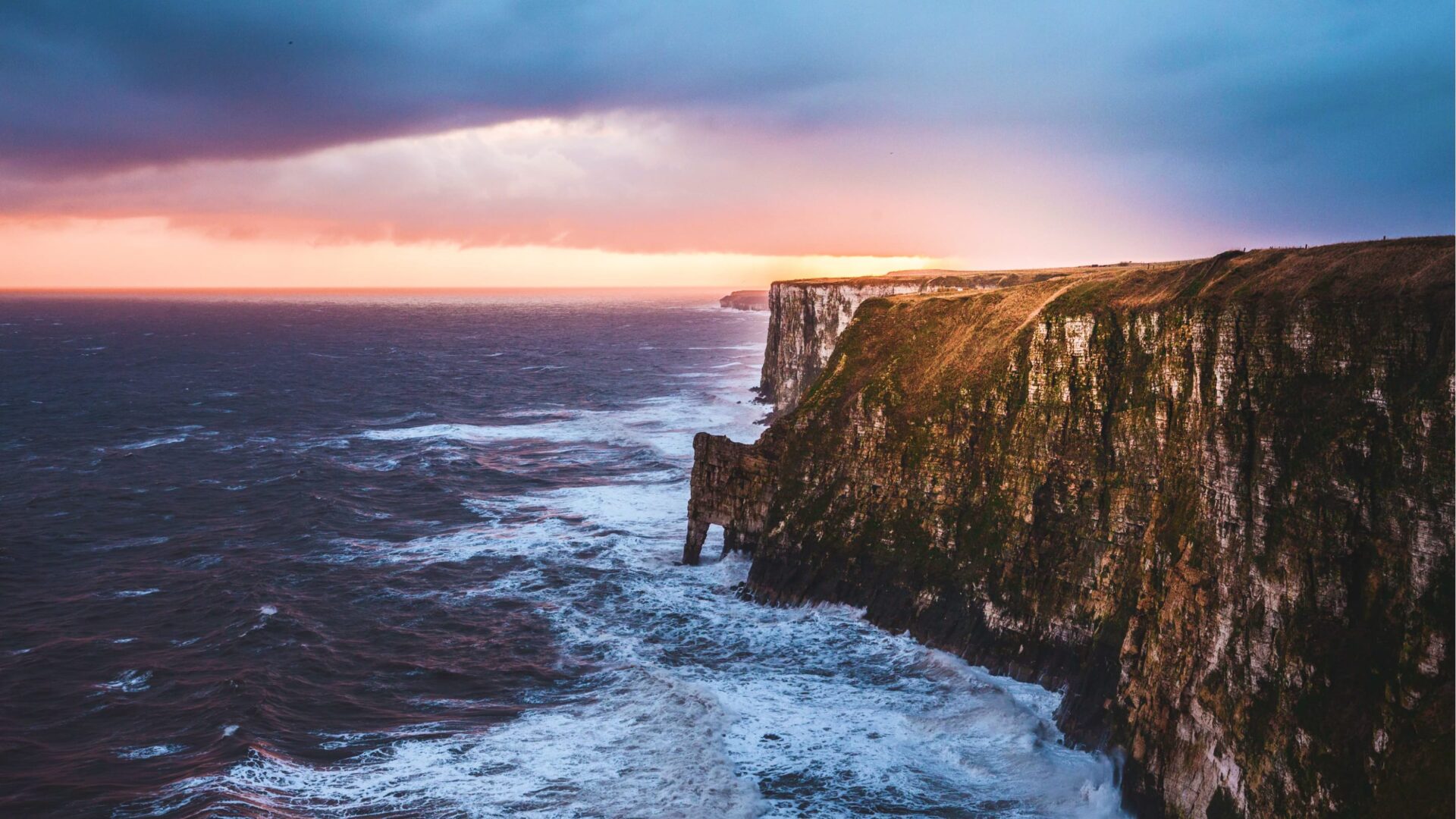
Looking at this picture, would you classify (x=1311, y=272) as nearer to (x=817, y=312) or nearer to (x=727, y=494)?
(x=727, y=494)

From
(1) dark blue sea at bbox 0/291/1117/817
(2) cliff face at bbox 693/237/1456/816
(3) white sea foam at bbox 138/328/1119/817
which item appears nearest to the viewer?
(2) cliff face at bbox 693/237/1456/816

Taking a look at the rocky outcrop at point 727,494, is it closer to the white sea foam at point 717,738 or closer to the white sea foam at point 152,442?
the white sea foam at point 717,738

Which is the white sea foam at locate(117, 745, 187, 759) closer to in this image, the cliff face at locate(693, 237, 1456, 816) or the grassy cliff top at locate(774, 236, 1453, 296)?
the cliff face at locate(693, 237, 1456, 816)

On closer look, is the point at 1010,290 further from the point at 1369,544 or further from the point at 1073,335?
the point at 1369,544

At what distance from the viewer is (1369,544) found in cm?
2302

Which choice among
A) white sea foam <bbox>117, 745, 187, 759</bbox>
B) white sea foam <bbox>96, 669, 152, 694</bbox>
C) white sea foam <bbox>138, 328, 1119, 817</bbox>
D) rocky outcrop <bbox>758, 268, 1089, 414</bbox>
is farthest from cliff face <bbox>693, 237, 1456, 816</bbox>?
rocky outcrop <bbox>758, 268, 1089, 414</bbox>

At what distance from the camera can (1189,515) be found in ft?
96.3

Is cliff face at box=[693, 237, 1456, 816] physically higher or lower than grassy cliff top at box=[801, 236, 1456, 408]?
lower

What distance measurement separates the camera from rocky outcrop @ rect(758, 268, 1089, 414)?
93.6m

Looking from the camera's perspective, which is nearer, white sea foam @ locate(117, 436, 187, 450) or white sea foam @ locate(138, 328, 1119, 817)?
white sea foam @ locate(138, 328, 1119, 817)

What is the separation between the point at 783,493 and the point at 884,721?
54.2 ft

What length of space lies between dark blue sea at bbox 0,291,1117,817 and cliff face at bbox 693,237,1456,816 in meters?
3.15

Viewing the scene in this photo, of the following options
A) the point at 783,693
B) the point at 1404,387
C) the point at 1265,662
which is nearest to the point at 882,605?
the point at 783,693

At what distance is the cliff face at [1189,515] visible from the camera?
22203mm
